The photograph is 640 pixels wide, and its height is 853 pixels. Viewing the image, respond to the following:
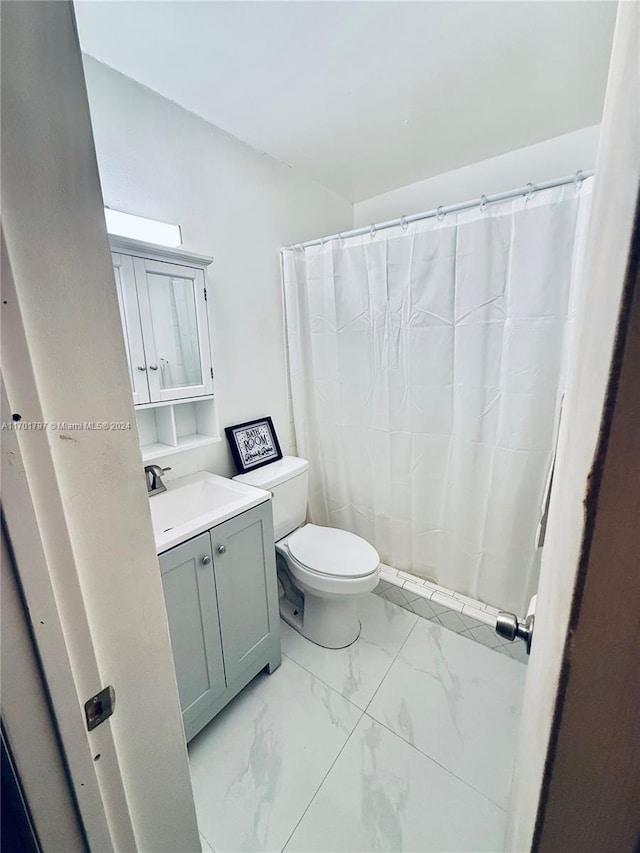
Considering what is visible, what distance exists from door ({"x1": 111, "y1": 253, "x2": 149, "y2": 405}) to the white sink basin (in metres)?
0.40

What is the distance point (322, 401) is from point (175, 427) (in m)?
0.80

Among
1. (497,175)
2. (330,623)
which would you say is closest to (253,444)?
(330,623)

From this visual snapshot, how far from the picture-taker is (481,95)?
132cm

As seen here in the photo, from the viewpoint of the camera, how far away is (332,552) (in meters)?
1.56

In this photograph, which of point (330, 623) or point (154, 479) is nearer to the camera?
point (154, 479)

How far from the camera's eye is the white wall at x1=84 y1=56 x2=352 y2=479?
1.22 meters

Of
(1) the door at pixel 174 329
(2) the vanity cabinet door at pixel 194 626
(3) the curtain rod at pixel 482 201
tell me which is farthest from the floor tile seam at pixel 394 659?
(3) the curtain rod at pixel 482 201

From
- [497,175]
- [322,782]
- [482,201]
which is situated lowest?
[322,782]

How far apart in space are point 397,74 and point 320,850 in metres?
2.48

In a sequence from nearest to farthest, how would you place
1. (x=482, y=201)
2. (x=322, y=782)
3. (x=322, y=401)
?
(x=322, y=782) → (x=482, y=201) → (x=322, y=401)

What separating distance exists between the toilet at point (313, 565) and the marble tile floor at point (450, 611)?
28cm

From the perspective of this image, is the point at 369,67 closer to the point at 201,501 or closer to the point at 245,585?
the point at 201,501

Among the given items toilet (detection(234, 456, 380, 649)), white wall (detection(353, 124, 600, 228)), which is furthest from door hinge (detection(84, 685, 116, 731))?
white wall (detection(353, 124, 600, 228))

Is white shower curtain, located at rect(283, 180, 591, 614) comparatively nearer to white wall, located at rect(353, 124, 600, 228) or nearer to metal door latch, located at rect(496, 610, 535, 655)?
white wall, located at rect(353, 124, 600, 228)
